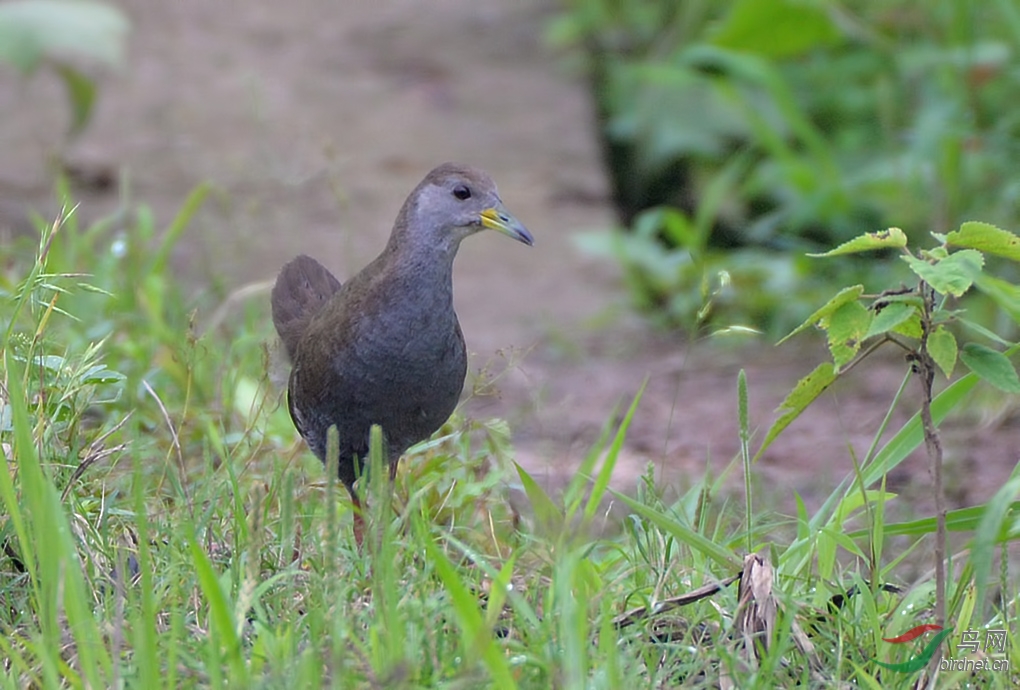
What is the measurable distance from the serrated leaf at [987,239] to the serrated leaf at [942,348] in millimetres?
166

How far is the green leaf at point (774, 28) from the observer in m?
6.50

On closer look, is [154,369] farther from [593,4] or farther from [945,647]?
[593,4]

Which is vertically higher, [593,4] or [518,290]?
[593,4]

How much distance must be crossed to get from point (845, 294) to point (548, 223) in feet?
14.2

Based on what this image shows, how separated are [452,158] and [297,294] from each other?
320cm

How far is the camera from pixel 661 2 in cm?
850

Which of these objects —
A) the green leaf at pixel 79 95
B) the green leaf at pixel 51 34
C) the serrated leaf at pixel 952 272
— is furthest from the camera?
the green leaf at pixel 79 95

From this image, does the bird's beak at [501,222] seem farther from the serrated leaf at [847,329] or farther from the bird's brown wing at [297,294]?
the serrated leaf at [847,329]

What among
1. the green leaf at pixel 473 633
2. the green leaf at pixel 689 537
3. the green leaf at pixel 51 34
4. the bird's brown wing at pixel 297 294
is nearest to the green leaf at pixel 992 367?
the green leaf at pixel 689 537

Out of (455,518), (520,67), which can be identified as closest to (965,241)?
(455,518)

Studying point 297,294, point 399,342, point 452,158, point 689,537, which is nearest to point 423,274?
point 399,342

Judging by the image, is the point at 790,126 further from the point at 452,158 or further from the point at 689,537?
the point at 689,537

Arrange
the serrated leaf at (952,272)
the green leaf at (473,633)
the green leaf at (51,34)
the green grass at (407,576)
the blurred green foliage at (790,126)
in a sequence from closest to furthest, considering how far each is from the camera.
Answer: the green leaf at (473,633), the green grass at (407,576), the serrated leaf at (952,272), the green leaf at (51,34), the blurred green foliage at (790,126)

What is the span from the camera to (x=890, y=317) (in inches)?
96.3
